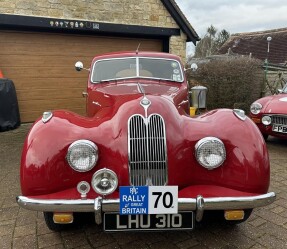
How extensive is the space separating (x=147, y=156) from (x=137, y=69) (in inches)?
77.4

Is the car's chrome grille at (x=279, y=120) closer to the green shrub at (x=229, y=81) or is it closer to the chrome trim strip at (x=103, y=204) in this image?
the green shrub at (x=229, y=81)

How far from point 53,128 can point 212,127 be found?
1327 mm

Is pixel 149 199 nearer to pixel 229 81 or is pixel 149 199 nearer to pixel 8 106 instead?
pixel 8 106

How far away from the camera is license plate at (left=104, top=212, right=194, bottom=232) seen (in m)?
2.25

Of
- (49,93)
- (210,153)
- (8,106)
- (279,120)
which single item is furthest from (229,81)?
(210,153)

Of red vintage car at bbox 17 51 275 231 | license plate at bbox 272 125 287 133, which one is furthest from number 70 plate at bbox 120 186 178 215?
license plate at bbox 272 125 287 133

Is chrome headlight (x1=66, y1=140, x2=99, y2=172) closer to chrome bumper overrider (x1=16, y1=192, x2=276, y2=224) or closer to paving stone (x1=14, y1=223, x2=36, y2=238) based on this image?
chrome bumper overrider (x1=16, y1=192, x2=276, y2=224)

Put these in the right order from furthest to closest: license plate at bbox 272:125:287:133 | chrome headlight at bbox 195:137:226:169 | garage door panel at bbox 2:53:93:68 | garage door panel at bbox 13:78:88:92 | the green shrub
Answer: the green shrub → garage door panel at bbox 13:78:88:92 → garage door panel at bbox 2:53:93:68 → license plate at bbox 272:125:287:133 → chrome headlight at bbox 195:137:226:169

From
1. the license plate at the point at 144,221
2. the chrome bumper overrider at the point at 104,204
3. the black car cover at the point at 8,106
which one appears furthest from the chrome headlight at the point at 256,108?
the black car cover at the point at 8,106

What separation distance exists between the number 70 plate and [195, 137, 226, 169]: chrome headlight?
368 millimetres

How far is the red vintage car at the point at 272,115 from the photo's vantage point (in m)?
5.58

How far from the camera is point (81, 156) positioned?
7.68 feet

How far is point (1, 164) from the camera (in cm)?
502

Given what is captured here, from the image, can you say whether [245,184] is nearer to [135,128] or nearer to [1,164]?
[135,128]
